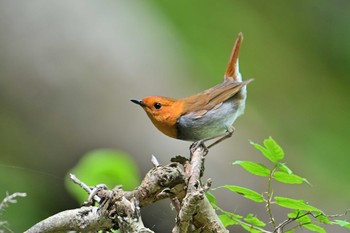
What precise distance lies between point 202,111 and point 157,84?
160cm

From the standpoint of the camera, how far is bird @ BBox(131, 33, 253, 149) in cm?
153

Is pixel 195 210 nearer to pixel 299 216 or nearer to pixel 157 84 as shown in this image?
pixel 299 216

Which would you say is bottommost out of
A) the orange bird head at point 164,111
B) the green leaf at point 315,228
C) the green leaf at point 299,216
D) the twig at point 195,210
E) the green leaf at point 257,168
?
the green leaf at point 315,228

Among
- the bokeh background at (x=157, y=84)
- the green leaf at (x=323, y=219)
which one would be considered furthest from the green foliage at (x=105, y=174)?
the bokeh background at (x=157, y=84)

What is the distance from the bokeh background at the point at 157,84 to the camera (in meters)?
3.02

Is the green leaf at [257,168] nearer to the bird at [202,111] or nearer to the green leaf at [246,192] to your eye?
the green leaf at [246,192]

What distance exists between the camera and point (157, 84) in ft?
10.7

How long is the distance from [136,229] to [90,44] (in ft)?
8.76

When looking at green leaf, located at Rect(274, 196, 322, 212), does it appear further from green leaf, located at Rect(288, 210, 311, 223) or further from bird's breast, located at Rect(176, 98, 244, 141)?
bird's breast, located at Rect(176, 98, 244, 141)

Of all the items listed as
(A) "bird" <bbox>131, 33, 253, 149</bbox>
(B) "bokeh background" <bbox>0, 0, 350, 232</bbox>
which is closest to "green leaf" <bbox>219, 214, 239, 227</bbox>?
(A) "bird" <bbox>131, 33, 253, 149</bbox>

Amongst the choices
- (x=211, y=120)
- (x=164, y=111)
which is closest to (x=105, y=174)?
(x=164, y=111)

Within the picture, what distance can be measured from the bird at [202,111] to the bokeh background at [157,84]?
95cm

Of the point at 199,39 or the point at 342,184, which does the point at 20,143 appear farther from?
the point at 342,184

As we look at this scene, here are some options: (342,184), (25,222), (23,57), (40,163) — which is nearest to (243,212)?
(342,184)
